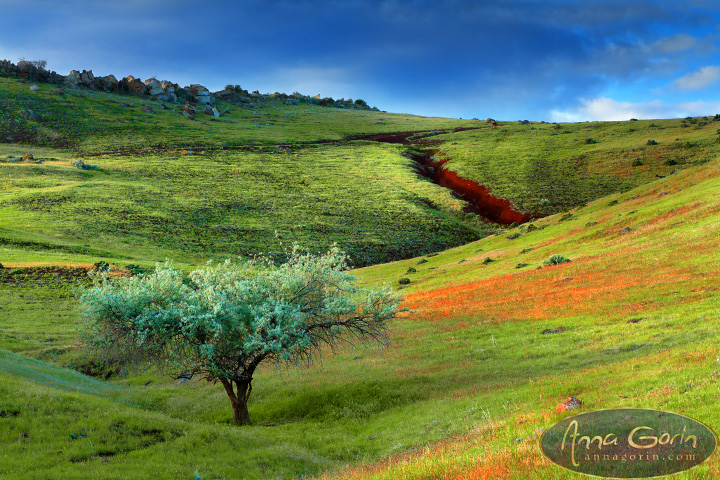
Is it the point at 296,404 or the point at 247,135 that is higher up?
the point at 247,135

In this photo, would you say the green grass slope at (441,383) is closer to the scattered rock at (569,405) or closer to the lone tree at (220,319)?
the scattered rock at (569,405)

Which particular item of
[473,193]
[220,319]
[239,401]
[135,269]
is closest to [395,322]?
[239,401]

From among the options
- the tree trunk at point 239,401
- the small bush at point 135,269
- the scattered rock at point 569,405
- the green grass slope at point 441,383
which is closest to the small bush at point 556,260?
the green grass slope at point 441,383

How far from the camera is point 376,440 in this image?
2000 cm

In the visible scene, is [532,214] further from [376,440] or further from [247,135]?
[247,135]

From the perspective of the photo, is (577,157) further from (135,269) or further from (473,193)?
(135,269)

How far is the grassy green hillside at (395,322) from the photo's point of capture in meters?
15.5

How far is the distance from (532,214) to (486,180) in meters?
26.0

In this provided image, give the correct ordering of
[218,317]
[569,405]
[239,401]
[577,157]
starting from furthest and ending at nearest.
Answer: [577,157], [239,401], [218,317], [569,405]

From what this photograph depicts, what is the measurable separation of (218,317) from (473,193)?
4027 inches

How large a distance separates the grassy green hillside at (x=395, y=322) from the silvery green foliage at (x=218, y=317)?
124 inches

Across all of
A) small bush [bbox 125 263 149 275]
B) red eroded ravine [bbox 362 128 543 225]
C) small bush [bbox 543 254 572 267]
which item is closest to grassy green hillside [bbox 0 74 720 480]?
small bush [bbox 543 254 572 267]

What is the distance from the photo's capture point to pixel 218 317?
23078mm

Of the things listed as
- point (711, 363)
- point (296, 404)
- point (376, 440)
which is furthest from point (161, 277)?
point (711, 363)
